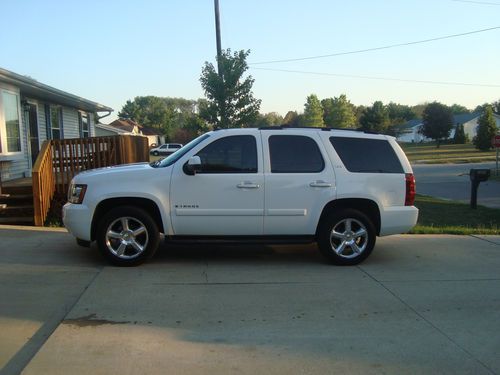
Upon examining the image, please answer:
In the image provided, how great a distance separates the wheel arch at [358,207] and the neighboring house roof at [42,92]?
832 cm

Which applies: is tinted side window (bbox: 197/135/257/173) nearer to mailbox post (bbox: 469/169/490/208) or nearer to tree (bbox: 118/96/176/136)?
A: mailbox post (bbox: 469/169/490/208)

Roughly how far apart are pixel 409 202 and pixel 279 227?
1.91 metres

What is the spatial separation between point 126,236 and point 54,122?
1236 cm

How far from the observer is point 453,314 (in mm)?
5160

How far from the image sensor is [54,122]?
690 inches

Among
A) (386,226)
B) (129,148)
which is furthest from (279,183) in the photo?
(129,148)

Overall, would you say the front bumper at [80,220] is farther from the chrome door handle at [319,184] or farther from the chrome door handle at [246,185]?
the chrome door handle at [319,184]

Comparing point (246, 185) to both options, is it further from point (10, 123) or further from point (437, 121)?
point (437, 121)

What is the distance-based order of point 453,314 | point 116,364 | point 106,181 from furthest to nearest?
1. point 106,181
2. point 453,314
3. point 116,364

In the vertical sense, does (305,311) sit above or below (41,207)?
below

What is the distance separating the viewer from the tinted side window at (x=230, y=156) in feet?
22.3

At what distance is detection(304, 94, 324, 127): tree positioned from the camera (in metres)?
70.5

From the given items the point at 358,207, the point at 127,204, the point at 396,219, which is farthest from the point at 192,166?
the point at 396,219

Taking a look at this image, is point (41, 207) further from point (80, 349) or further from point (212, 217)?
point (80, 349)
